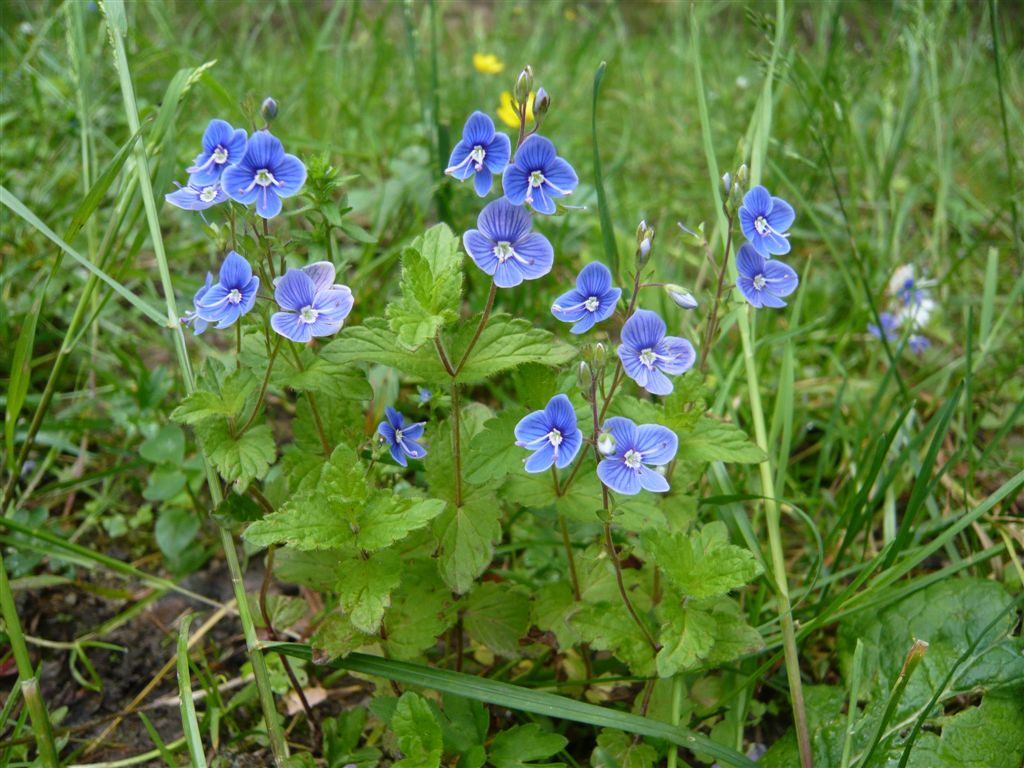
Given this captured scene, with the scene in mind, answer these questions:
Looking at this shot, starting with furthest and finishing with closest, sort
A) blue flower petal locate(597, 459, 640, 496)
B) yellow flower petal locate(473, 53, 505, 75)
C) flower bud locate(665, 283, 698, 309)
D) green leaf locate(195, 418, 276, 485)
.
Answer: yellow flower petal locate(473, 53, 505, 75)
green leaf locate(195, 418, 276, 485)
flower bud locate(665, 283, 698, 309)
blue flower petal locate(597, 459, 640, 496)

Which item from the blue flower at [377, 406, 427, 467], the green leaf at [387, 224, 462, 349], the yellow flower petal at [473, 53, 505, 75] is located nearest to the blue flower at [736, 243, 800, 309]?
the green leaf at [387, 224, 462, 349]

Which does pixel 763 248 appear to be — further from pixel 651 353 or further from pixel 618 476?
pixel 618 476

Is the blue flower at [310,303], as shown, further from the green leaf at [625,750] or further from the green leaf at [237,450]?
the green leaf at [625,750]

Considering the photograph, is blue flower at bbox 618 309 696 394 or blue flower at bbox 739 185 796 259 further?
blue flower at bbox 739 185 796 259

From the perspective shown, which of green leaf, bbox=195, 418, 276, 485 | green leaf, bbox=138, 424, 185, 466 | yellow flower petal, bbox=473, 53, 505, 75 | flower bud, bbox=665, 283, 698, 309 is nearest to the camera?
flower bud, bbox=665, 283, 698, 309

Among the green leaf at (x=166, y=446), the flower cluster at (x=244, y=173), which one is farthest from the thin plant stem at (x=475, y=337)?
the green leaf at (x=166, y=446)

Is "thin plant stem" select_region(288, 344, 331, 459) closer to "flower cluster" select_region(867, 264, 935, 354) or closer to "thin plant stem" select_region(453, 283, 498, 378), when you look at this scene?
"thin plant stem" select_region(453, 283, 498, 378)

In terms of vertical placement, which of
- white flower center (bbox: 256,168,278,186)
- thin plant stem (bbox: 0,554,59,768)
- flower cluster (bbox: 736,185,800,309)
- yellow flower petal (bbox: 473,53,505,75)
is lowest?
thin plant stem (bbox: 0,554,59,768)
